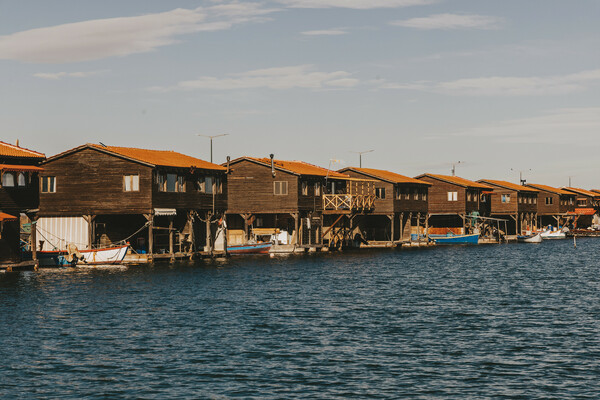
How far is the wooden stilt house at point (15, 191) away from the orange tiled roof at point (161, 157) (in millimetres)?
11993

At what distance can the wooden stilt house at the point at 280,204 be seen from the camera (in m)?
92.1

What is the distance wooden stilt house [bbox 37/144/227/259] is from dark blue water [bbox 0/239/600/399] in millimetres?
13258

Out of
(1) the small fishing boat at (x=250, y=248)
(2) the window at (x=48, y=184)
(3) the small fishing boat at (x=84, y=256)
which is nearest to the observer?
(3) the small fishing boat at (x=84, y=256)

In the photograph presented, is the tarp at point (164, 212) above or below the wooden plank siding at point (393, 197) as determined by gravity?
below

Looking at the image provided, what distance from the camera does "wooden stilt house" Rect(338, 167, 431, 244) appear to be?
110 meters

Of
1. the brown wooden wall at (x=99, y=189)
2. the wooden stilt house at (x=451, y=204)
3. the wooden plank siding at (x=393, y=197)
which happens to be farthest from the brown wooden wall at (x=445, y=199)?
the brown wooden wall at (x=99, y=189)

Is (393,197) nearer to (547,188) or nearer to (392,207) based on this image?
(392,207)

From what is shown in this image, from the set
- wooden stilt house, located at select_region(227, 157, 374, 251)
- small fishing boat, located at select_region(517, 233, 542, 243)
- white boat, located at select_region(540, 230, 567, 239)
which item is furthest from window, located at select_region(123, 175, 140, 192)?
white boat, located at select_region(540, 230, 567, 239)

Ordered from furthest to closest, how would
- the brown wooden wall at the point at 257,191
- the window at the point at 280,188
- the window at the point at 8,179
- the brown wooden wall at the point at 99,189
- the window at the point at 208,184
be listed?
the window at the point at 280,188, the brown wooden wall at the point at 257,191, the window at the point at 208,184, the brown wooden wall at the point at 99,189, the window at the point at 8,179

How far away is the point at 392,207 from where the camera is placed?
360 feet

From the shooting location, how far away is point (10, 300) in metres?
46.4

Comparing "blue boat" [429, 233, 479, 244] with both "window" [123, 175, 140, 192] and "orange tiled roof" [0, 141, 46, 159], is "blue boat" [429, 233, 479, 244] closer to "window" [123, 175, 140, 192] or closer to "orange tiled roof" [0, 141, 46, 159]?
"window" [123, 175, 140, 192]

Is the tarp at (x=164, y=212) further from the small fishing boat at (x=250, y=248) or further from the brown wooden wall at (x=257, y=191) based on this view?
the brown wooden wall at (x=257, y=191)

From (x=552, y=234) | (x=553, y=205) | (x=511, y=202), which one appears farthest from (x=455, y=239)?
(x=553, y=205)
